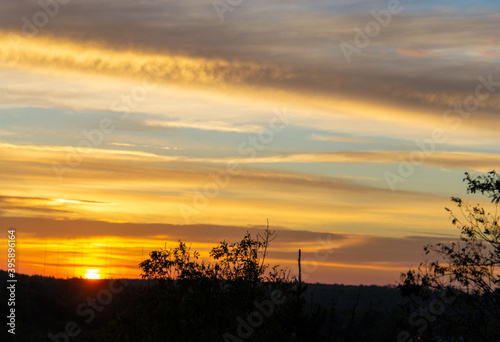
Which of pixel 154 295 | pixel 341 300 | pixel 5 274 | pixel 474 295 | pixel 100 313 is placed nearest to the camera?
pixel 474 295

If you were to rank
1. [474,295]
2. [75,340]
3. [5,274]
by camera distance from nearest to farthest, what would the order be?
[474,295]
[75,340]
[5,274]

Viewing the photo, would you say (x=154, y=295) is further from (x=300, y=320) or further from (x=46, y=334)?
(x=46, y=334)

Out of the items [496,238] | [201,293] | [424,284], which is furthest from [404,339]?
[201,293]

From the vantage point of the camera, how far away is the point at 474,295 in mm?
27188

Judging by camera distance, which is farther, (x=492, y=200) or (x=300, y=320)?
(x=300, y=320)

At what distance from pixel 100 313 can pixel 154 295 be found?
81709mm

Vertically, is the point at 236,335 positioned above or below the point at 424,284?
below

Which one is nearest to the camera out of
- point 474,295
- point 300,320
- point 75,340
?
point 474,295

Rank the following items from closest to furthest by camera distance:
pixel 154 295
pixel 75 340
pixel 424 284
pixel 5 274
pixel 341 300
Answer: pixel 424 284 < pixel 154 295 < pixel 75 340 < pixel 5 274 < pixel 341 300

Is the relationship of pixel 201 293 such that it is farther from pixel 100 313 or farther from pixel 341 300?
pixel 341 300

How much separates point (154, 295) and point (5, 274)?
114 metres

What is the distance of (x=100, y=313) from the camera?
10856cm

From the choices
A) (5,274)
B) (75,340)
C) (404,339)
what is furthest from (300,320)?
(5,274)

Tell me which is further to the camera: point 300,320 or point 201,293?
point 300,320
